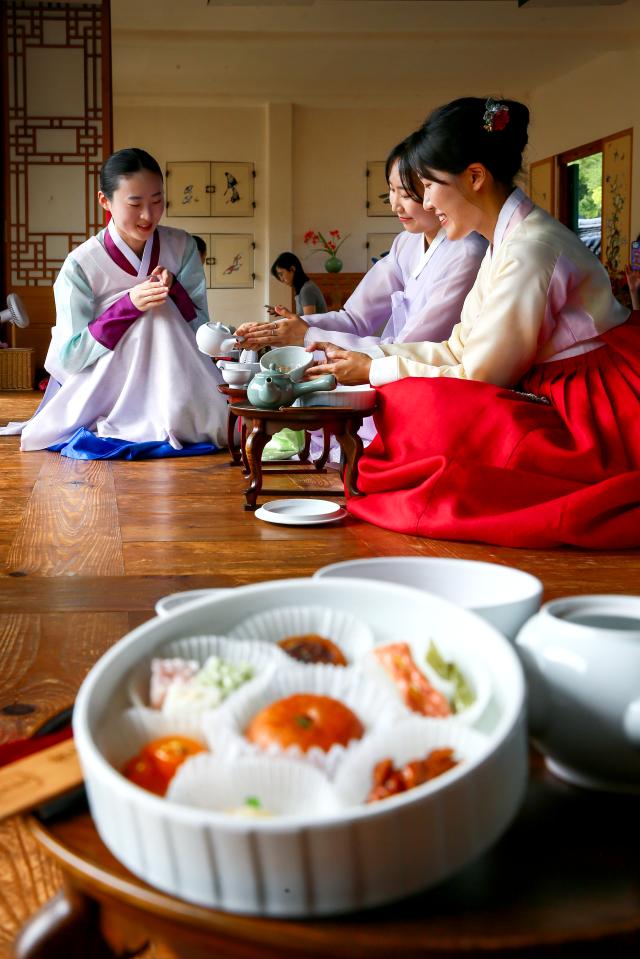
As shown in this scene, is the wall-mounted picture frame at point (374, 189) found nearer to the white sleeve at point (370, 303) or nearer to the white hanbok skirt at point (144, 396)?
the white hanbok skirt at point (144, 396)

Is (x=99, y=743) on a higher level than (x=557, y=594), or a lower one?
higher

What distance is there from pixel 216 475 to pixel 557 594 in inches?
79.8

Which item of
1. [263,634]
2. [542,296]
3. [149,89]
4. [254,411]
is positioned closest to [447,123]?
[542,296]

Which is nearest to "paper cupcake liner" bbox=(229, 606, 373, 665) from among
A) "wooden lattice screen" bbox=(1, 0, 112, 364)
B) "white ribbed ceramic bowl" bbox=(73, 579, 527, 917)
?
"white ribbed ceramic bowl" bbox=(73, 579, 527, 917)

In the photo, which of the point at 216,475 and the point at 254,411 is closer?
the point at 254,411

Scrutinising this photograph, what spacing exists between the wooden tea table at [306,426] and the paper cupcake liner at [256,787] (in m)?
2.50

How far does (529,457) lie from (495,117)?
3.12ft

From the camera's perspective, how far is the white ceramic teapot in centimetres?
407

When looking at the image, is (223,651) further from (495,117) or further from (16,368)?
(16,368)

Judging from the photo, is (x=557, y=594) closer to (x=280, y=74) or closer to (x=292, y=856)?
(x=292, y=856)

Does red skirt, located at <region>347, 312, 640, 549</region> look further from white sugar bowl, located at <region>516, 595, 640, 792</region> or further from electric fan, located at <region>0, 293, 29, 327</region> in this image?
electric fan, located at <region>0, 293, 29, 327</region>

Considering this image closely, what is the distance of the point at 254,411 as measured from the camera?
308 cm

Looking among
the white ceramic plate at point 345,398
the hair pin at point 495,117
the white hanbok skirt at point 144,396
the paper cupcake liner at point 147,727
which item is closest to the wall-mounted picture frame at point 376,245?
the white hanbok skirt at point 144,396

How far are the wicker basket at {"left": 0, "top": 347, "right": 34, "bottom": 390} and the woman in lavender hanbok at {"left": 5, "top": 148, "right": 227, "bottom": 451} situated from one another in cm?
347
